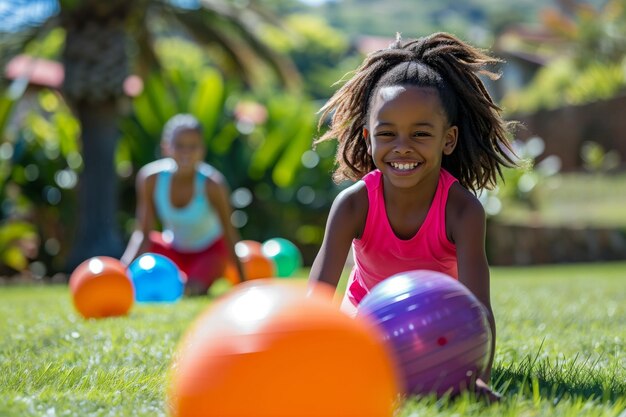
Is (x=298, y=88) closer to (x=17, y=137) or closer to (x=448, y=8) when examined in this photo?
(x=17, y=137)

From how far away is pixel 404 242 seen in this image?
4.12 metres

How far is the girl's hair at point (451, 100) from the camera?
4242 mm

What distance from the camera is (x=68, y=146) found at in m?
15.3

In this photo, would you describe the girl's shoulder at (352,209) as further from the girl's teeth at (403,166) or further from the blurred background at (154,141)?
the blurred background at (154,141)

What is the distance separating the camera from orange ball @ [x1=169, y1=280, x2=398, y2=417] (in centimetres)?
228

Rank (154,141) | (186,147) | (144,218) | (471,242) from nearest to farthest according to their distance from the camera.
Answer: (471,242)
(186,147)
(144,218)
(154,141)

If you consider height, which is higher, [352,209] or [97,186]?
[352,209]

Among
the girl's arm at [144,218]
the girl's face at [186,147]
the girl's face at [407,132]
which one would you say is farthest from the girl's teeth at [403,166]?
the girl's arm at [144,218]

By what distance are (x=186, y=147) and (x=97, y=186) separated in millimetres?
5733

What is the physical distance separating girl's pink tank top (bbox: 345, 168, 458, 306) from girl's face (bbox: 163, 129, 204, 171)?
4.55 metres

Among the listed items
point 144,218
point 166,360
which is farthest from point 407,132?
point 144,218

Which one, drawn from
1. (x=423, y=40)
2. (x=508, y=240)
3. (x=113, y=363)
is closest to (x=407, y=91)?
(x=423, y=40)

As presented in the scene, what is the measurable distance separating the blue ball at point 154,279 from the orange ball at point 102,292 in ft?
3.08

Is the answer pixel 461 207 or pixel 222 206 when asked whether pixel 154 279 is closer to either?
pixel 222 206
